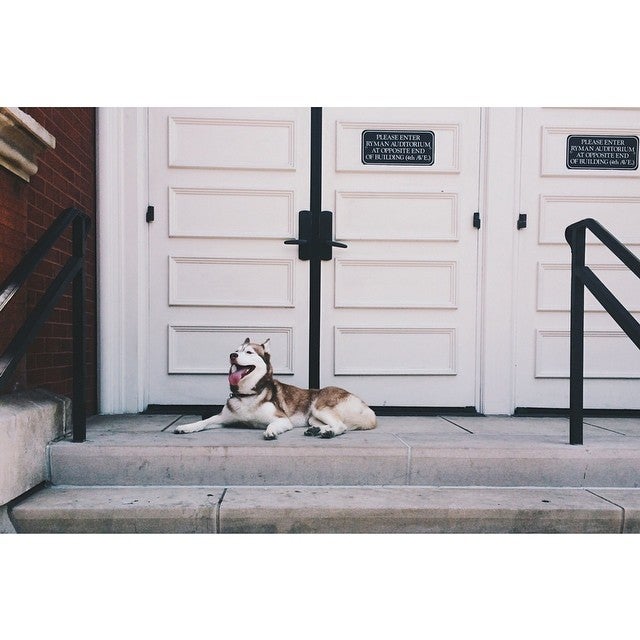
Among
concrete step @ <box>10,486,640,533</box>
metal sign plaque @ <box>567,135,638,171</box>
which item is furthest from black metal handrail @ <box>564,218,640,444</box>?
metal sign plaque @ <box>567,135,638,171</box>

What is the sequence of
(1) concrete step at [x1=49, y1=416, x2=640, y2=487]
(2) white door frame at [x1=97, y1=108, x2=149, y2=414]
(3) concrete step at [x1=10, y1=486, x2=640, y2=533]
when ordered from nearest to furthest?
(3) concrete step at [x1=10, y1=486, x2=640, y2=533]
(1) concrete step at [x1=49, y1=416, x2=640, y2=487]
(2) white door frame at [x1=97, y1=108, x2=149, y2=414]

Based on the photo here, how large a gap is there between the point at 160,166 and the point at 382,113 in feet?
5.87

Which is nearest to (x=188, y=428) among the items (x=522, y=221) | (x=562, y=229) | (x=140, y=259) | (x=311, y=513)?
(x=311, y=513)

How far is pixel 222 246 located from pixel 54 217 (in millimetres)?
1199

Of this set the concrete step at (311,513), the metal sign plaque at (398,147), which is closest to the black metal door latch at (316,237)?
the metal sign plaque at (398,147)

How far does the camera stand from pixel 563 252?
4.13 m

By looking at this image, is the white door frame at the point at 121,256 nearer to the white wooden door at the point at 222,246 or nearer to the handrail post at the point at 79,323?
the white wooden door at the point at 222,246

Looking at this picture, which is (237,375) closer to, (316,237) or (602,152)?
(316,237)

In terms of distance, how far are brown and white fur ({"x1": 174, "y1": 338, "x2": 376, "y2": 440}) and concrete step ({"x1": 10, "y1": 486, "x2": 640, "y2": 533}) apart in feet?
1.96

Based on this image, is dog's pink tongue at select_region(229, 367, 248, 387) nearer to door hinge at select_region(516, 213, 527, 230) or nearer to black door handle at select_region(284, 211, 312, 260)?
black door handle at select_region(284, 211, 312, 260)

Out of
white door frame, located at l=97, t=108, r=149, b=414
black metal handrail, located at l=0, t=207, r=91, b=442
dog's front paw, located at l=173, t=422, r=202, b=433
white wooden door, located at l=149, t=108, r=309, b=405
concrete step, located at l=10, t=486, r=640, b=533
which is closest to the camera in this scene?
concrete step, located at l=10, t=486, r=640, b=533

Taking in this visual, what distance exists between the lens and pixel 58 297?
2766 mm

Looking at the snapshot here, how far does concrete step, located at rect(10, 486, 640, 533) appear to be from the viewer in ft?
7.82

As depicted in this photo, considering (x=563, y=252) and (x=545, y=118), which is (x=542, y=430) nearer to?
(x=563, y=252)
